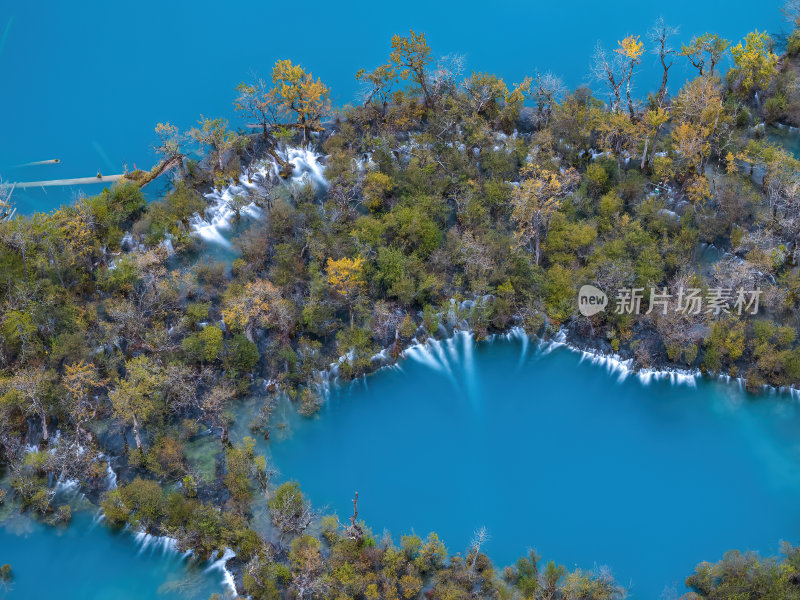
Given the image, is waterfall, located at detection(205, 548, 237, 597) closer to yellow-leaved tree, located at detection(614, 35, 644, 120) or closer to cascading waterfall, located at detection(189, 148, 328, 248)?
cascading waterfall, located at detection(189, 148, 328, 248)

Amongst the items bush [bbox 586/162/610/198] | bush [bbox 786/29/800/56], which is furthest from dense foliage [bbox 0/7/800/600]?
bush [bbox 786/29/800/56]

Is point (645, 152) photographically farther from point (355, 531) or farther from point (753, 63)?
point (355, 531)

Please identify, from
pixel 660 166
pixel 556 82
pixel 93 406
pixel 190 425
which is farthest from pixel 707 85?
pixel 93 406

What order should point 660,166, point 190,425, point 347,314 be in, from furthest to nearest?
1. point 660,166
2. point 347,314
3. point 190,425

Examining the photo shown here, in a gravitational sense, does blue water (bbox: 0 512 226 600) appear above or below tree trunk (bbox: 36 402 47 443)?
below

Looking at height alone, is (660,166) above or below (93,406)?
above

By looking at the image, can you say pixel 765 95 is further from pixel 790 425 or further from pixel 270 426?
pixel 270 426

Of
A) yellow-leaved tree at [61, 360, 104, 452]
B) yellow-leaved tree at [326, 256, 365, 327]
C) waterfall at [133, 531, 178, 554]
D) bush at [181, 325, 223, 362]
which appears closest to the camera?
waterfall at [133, 531, 178, 554]

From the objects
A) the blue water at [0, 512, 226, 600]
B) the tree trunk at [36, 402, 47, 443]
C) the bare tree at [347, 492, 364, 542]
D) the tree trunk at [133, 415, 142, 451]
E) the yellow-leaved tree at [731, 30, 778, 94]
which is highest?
the yellow-leaved tree at [731, 30, 778, 94]
